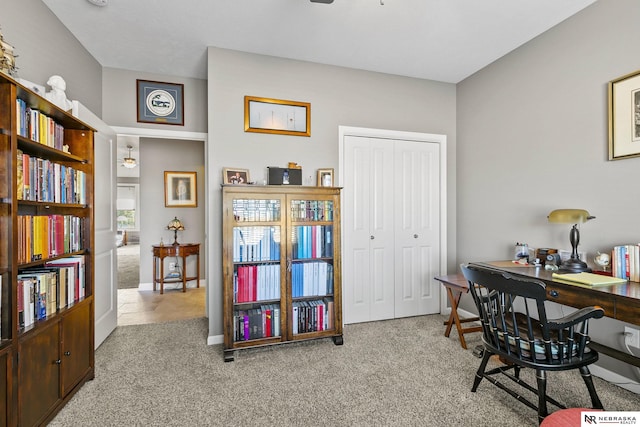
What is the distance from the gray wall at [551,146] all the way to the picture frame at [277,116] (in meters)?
1.94

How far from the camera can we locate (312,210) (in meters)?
2.91

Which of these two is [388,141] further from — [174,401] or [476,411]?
[174,401]

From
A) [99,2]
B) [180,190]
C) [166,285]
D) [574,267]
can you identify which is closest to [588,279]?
[574,267]

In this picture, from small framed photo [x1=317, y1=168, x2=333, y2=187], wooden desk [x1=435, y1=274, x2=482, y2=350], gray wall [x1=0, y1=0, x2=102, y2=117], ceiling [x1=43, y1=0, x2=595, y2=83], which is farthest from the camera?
small framed photo [x1=317, y1=168, x2=333, y2=187]

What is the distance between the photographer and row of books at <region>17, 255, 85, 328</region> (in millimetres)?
1664

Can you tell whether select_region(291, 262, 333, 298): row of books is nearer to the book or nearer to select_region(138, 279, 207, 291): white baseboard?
the book

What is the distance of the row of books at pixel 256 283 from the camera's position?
2.73 metres

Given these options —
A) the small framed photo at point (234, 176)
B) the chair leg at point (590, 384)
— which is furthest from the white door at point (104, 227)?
the chair leg at point (590, 384)

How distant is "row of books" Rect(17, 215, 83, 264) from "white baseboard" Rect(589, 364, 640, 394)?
385cm

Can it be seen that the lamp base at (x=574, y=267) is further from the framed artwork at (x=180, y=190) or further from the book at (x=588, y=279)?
the framed artwork at (x=180, y=190)

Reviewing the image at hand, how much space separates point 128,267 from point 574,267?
802 centimetres

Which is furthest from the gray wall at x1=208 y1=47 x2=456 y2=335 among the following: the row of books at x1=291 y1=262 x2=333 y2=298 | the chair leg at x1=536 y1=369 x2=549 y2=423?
the chair leg at x1=536 y1=369 x2=549 y2=423

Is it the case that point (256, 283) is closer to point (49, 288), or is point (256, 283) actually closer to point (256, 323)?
point (256, 323)

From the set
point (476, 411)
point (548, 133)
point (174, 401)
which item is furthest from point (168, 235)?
point (548, 133)
